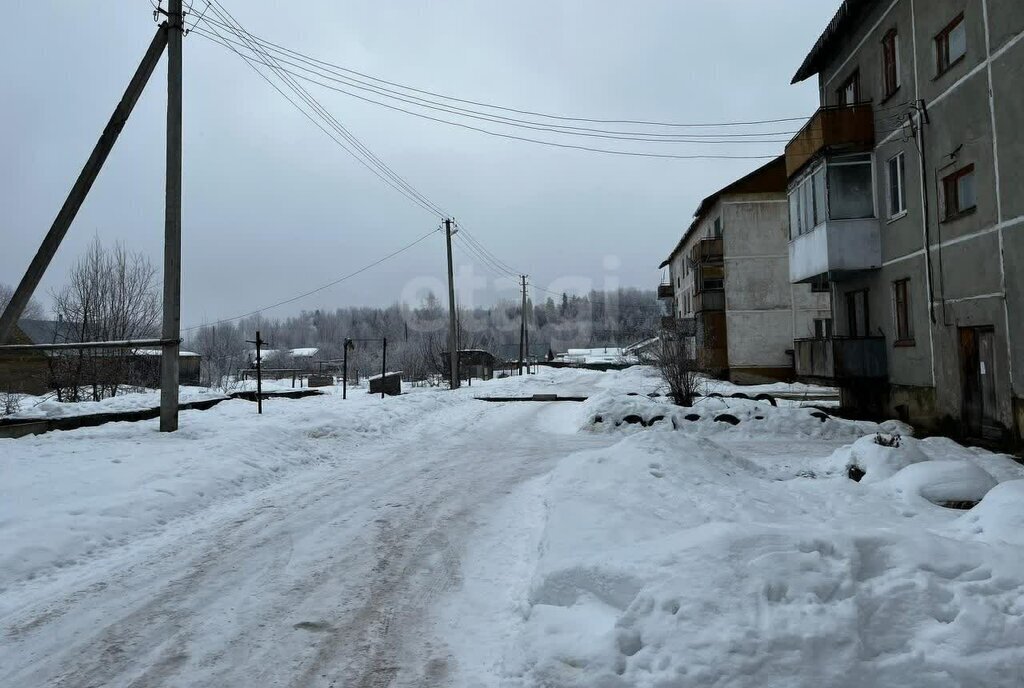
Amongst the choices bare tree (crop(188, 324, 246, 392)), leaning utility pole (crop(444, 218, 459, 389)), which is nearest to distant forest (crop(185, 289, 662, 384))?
bare tree (crop(188, 324, 246, 392))

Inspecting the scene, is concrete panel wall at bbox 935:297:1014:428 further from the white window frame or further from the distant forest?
the distant forest

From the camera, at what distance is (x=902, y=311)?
15.7 m

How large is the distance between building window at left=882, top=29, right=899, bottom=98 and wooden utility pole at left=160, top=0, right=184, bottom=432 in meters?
15.6

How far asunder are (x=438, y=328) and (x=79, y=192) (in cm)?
9163

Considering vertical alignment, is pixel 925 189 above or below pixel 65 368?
above

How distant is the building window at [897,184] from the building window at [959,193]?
1655 mm

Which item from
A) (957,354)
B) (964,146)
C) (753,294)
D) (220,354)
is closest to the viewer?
(964,146)

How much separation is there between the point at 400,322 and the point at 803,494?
396 ft

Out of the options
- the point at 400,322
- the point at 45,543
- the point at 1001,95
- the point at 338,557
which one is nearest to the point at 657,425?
the point at 1001,95

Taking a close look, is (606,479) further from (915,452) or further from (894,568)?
(915,452)

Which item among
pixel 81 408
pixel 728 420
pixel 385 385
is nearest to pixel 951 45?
pixel 728 420

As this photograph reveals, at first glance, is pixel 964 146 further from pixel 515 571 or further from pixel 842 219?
pixel 515 571

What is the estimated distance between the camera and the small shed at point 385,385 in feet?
92.9

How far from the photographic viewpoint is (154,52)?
11.4 m
